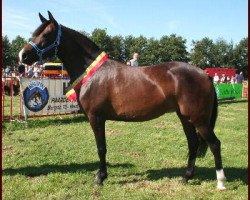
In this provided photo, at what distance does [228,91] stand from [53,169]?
57.8 feet

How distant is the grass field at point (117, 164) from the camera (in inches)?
199

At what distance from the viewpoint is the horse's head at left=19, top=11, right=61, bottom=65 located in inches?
210

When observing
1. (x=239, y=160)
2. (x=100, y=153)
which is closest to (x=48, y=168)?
(x=100, y=153)

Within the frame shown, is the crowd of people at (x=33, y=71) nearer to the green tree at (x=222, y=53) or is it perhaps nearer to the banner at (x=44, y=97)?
the banner at (x=44, y=97)

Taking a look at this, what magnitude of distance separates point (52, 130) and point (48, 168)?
3.93 meters

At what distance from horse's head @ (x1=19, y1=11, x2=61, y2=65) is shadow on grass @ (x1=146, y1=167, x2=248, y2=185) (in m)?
2.72

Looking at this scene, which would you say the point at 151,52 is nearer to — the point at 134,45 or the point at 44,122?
the point at 134,45

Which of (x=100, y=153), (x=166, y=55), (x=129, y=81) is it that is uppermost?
(x=166, y=55)

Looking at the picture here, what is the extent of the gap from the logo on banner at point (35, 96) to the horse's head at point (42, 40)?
5.82 metres

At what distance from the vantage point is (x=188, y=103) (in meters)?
5.09

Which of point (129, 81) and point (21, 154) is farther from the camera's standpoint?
point (21, 154)

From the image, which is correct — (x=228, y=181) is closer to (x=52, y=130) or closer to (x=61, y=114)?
(x=52, y=130)

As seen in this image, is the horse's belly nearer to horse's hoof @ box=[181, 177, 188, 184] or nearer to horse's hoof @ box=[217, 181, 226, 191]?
horse's hoof @ box=[181, 177, 188, 184]

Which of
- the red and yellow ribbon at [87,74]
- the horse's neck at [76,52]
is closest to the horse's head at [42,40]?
the horse's neck at [76,52]
